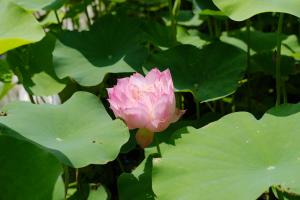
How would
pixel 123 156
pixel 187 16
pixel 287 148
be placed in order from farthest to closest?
pixel 187 16 < pixel 123 156 < pixel 287 148

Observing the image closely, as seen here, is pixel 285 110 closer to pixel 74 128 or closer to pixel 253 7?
pixel 253 7

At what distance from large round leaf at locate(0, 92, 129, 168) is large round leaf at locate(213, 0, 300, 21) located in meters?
0.35

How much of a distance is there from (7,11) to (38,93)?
0.38 meters

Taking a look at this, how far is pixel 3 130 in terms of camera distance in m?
1.21

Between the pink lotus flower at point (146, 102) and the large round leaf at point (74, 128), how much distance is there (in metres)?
0.04

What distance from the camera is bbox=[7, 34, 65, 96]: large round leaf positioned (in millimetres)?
1755

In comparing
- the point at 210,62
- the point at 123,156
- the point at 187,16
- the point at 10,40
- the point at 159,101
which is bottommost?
the point at 123,156

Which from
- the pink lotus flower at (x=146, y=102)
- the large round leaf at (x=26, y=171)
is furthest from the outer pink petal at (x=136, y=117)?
the large round leaf at (x=26, y=171)

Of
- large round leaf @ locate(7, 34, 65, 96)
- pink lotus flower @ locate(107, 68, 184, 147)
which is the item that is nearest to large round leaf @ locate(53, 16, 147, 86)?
large round leaf @ locate(7, 34, 65, 96)

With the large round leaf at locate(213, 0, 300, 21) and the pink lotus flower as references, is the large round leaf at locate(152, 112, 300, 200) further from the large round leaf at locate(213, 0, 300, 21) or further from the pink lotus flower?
the large round leaf at locate(213, 0, 300, 21)

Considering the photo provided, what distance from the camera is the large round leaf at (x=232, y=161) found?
3.30 ft

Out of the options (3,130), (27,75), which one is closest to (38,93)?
(27,75)

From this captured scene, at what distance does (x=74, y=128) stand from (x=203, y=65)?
1.51ft

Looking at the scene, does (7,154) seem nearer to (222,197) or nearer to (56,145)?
(56,145)
